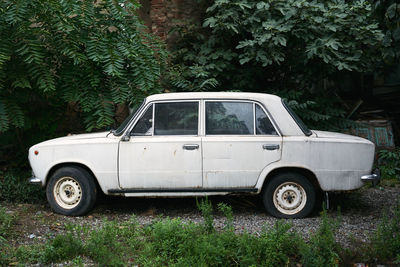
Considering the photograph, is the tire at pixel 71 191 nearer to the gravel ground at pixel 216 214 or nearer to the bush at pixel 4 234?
the gravel ground at pixel 216 214

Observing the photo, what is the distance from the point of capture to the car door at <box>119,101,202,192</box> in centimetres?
575

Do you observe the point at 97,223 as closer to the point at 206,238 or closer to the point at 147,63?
the point at 206,238

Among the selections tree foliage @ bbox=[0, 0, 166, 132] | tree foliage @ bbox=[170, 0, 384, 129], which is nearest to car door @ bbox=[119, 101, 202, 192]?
tree foliage @ bbox=[0, 0, 166, 132]

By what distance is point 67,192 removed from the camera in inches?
236

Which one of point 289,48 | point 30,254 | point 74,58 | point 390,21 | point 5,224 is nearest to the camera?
point 30,254

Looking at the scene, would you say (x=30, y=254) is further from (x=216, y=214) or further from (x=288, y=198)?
(x=288, y=198)

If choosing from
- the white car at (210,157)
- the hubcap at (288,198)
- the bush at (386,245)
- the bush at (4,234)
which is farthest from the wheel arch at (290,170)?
the bush at (4,234)

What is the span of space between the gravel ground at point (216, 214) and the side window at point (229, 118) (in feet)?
4.07

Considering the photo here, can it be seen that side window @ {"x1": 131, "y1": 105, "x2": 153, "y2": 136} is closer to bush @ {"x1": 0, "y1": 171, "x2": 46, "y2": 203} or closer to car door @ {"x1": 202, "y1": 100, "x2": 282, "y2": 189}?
car door @ {"x1": 202, "y1": 100, "x2": 282, "y2": 189}

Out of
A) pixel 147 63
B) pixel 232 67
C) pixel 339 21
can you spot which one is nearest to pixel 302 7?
pixel 339 21

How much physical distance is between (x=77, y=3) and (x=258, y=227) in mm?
4166

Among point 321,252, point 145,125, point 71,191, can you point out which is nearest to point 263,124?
point 145,125

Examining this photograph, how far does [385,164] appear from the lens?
9062mm

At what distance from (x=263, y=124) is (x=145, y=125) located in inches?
64.5
